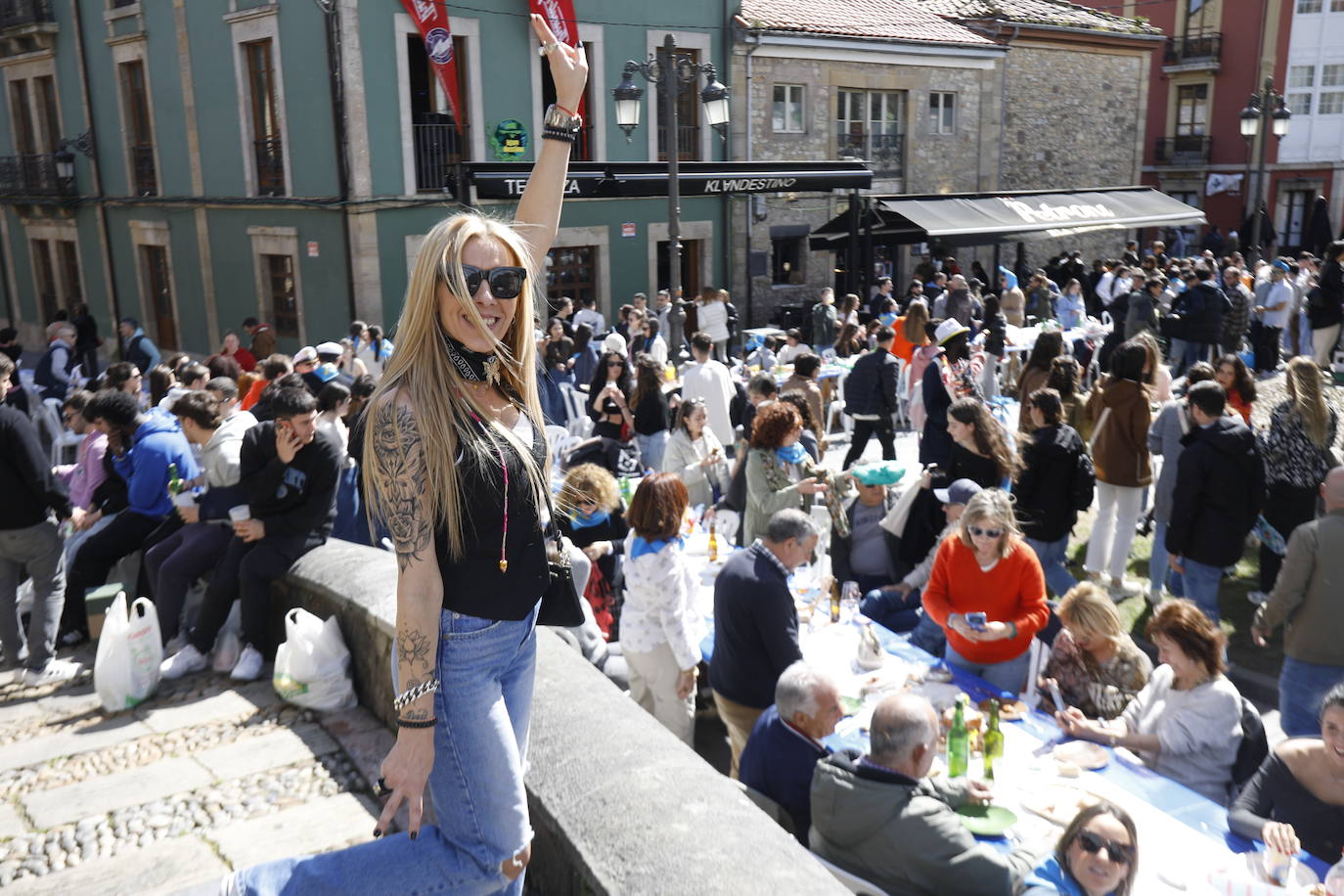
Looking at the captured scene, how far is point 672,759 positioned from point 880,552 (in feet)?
12.9

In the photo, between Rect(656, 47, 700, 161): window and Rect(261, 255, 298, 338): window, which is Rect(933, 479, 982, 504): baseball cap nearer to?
Rect(261, 255, 298, 338): window

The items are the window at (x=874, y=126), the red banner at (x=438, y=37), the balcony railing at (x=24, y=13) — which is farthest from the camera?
the window at (x=874, y=126)

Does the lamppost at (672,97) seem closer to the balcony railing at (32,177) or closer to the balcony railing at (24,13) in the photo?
the balcony railing at (32,177)

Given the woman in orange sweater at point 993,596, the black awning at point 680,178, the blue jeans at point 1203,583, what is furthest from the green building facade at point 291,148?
the woman in orange sweater at point 993,596

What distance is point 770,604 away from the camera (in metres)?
4.60

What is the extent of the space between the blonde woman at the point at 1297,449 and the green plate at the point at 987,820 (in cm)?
405

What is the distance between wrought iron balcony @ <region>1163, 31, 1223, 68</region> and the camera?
36469mm

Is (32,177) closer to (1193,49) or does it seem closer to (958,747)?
(958,747)

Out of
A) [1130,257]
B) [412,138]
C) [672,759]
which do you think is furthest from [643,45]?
[672,759]

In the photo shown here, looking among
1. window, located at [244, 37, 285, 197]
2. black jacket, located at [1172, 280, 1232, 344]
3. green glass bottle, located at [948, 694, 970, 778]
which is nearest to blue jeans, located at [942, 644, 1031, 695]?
green glass bottle, located at [948, 694, 970, 778]

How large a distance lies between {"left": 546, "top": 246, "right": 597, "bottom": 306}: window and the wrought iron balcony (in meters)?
27.7

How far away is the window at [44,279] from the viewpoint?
24.8m

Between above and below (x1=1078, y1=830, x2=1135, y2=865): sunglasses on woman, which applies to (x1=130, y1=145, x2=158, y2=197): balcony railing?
above

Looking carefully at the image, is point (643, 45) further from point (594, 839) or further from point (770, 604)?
point (594, 839)
